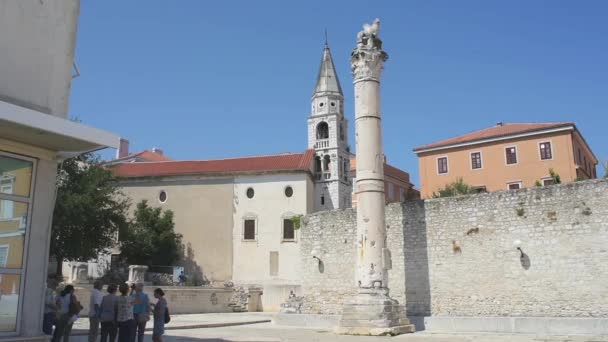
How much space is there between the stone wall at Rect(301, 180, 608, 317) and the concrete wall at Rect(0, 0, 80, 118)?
13.3 m

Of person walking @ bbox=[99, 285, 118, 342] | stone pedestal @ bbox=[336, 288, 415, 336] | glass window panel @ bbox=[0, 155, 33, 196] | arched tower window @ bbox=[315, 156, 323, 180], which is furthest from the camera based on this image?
arched tower window @ bbox=[315, 156, 323, 180]

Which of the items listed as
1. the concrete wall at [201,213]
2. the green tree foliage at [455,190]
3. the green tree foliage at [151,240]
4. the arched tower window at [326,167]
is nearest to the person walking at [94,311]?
the green tree foliage at [455,190]

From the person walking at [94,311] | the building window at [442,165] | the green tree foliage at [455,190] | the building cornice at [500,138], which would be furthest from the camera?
the building window at [442,165]

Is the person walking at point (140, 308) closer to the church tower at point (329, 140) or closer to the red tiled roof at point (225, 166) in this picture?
the red tiled roof at point (225, 166)

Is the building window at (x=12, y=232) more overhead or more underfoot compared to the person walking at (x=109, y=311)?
more overhead

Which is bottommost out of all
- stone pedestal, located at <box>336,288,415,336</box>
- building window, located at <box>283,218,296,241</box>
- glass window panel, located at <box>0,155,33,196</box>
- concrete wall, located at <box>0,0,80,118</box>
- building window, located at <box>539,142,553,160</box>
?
stone pedestal, located at <box>336,288,415,336</box>

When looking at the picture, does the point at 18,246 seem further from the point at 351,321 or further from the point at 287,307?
the point at 287,307

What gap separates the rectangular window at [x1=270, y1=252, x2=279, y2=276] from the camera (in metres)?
37.5

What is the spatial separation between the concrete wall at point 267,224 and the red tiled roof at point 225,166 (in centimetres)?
79

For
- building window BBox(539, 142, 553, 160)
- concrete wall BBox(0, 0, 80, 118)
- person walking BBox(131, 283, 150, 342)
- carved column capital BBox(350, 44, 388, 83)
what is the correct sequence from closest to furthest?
concrete wall BBox(0, 0, 80, 118), person walking BBox(131, 283, 150, 342), carved column capital BBox(350, 44, 388, 83), building window BBox(539, 142, 553, 160)

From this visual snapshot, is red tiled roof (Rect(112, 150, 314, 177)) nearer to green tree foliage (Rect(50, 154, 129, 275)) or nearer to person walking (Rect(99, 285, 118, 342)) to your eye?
green tree foliage (Rect(50, 154, 129, 275))

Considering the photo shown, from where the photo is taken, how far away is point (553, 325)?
1480 cm

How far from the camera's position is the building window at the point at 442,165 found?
37.3m

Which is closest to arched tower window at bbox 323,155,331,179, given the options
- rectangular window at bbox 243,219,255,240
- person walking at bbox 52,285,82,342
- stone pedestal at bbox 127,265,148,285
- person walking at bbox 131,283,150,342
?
rectangular window at bbox 243,219,255,240
